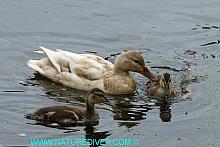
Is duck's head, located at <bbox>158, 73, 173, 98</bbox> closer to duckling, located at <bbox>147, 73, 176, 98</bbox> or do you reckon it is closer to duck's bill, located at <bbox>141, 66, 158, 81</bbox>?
duckling, located at <bbox>147, 73, 176, 98</bbox>

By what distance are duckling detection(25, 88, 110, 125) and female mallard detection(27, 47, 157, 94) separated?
1358 mm

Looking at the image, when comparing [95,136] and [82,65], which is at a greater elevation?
[82,65]

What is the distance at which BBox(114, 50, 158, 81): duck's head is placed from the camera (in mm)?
10562

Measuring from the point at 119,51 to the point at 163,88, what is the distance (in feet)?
6.53

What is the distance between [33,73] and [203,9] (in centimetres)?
445

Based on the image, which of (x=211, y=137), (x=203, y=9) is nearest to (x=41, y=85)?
(x=211, y=137)

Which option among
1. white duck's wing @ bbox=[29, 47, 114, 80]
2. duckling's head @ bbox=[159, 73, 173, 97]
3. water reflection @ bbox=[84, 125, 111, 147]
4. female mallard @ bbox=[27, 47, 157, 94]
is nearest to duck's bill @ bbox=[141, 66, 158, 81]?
female mallard @ bbox=[27, 47, 157, 94]

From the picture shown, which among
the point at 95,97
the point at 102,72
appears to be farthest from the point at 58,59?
the point at 95,97

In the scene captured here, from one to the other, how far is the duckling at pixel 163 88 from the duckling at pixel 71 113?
52.2 inches

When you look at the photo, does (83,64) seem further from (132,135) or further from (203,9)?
(203,9)

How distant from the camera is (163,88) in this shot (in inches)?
404

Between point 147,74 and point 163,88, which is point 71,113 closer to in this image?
point 163,88

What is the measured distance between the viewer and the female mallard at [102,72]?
416 inches

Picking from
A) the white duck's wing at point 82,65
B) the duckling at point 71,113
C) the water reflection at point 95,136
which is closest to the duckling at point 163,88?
the white duck's wing at point 82,65
